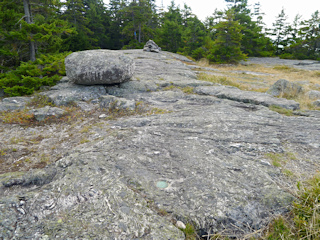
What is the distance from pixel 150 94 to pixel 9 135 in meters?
5.17

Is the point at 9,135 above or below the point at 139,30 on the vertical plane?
below

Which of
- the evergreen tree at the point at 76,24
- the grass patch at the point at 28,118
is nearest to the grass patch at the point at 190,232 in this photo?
the grass patch at the point at 28,118

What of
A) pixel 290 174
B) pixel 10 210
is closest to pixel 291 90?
pixel 290 174

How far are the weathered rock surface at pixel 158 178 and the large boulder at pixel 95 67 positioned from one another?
2.89m

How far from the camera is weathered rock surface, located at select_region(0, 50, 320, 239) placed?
264 cm

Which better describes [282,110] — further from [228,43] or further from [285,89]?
[228,43]

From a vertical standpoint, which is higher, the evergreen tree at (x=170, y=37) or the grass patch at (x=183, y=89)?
the evergreen tree at (x=170, y=37)

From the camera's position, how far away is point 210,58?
80.2 ft

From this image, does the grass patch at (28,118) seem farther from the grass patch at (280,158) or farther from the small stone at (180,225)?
the grass patch at (280,158)

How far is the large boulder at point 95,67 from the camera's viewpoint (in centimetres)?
799

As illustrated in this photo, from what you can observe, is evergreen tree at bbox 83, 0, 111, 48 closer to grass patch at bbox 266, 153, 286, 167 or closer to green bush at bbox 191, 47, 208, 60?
green bush at bbox 191, 47, 208, 60

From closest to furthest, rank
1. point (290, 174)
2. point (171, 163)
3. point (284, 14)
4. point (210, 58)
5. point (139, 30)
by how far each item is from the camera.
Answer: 1. point (290, 174)
2. point (171, 163)
3. point (210, 58)
4. point (139, 30)
5. point (284, 14)

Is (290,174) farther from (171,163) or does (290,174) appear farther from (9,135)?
(9,135)

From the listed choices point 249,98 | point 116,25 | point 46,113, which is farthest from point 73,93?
point 116,25
